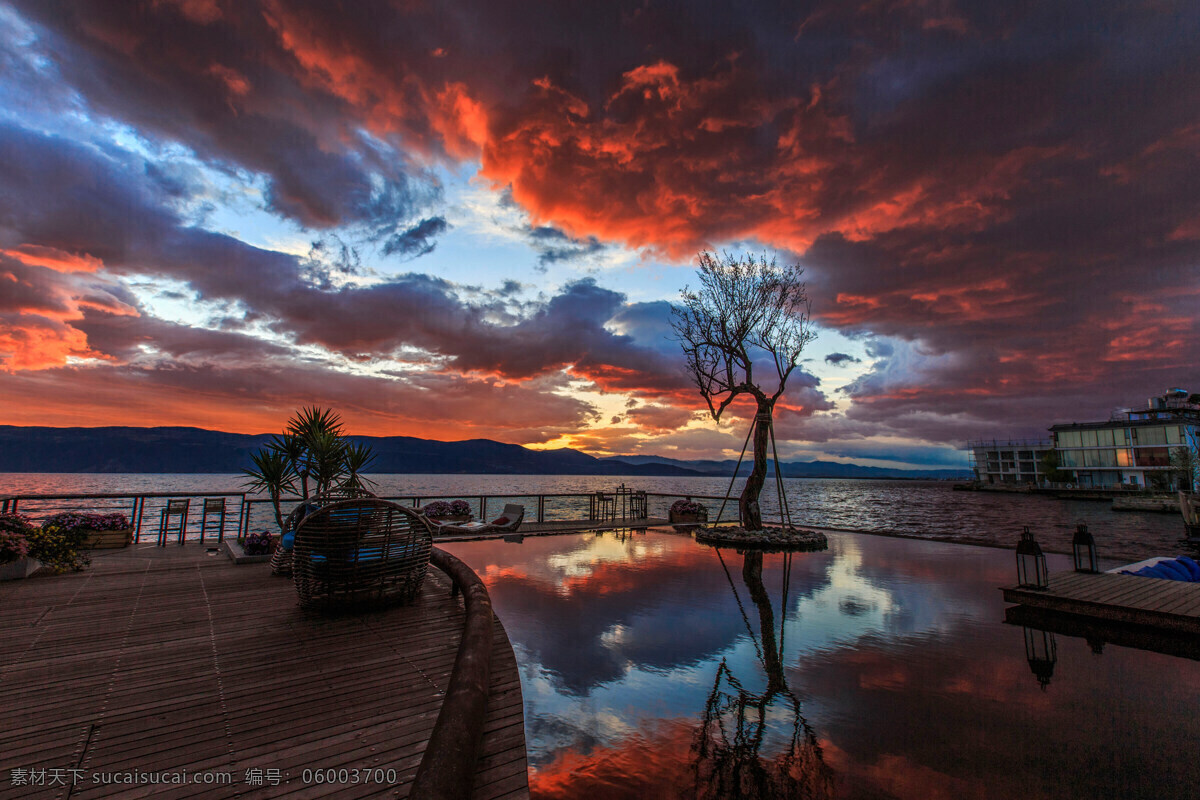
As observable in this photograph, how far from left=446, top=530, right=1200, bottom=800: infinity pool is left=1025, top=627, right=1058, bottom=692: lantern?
1.9 inches

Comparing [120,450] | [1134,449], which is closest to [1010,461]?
[1134,449]

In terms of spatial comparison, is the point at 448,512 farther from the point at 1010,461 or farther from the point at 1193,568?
the point at 1010,461

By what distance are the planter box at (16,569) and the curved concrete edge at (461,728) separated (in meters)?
7.01

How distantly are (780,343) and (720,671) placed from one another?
13.5 m

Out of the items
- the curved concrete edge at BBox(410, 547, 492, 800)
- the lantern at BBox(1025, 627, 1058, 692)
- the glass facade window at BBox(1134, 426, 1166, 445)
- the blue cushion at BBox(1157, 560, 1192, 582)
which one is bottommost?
the lantern at BBox(1025, 627, 1058, 692)

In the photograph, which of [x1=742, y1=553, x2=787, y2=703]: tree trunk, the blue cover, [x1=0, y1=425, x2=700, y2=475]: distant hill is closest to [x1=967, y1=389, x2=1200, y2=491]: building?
the blue cover

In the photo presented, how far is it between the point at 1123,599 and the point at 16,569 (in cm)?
1499

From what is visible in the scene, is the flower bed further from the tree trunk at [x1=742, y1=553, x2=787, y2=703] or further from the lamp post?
the lamp post

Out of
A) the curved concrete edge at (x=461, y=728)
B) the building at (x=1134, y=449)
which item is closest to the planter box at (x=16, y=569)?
the curved concrete edge at (x=461, y=728)

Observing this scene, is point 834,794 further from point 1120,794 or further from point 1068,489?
point 1068,489

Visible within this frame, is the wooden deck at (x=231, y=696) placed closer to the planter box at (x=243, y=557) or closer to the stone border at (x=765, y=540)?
the planter box at (x=243, y=557)

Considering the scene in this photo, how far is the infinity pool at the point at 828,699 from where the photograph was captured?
3.16 m

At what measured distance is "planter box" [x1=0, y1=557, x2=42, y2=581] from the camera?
6156mm

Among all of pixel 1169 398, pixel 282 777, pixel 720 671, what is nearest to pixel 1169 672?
pixel 720 671
